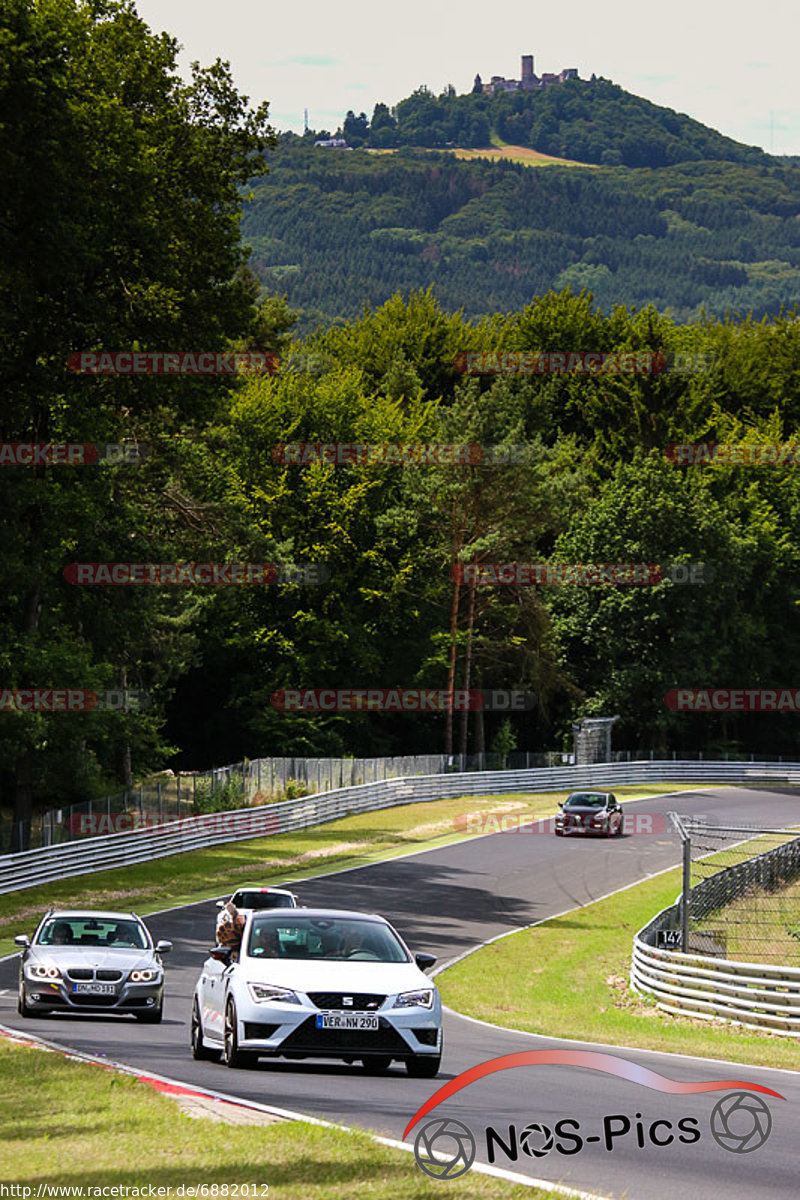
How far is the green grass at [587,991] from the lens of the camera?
62.5ft

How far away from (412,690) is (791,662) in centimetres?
2404

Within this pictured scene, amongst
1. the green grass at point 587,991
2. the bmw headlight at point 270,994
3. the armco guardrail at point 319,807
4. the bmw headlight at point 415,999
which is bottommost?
the armco guardrail at point 319,807

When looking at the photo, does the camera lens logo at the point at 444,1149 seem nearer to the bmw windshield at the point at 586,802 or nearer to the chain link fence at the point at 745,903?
the chain link fence at the point at 745,903

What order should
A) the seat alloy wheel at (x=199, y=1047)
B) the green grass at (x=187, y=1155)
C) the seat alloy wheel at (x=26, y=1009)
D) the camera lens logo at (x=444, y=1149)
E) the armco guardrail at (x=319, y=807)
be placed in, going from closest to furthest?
the green grass at (x=187, y=1155) < the camera lens logo at (x=444, y=1149) < the seat alloy wheel at (x=199, y=1047) < the seat alloy wheel at (x=26, y=1009) < the armco guardrail at (x=319, y=807)

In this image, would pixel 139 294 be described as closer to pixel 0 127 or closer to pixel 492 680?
pixel 0 127

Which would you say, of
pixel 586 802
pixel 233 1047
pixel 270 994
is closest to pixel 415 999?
pixel 270 994

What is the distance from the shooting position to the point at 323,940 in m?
14.0

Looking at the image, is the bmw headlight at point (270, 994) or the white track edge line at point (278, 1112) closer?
the white track edge line at point (278, 1112)

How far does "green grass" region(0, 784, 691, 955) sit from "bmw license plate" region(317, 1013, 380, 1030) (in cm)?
1708

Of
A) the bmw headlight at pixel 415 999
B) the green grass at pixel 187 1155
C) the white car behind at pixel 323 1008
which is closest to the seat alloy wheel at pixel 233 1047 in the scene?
the white car behind at pixel 323 1008

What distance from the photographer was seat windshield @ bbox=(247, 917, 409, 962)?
1371 centimetres

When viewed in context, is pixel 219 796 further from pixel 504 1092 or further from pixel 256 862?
pixel 504 1092

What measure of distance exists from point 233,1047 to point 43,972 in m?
6.10

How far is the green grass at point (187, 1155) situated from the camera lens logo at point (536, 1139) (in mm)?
999
